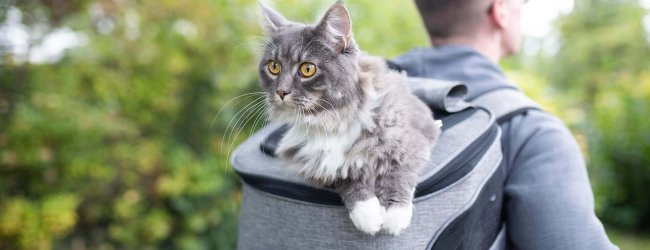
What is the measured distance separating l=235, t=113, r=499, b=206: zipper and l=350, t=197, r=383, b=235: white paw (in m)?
0.10

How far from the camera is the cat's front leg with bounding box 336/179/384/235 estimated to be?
1.26m

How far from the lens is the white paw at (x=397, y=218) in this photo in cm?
126

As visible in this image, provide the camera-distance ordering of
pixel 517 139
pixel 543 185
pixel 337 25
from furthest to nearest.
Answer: pixel 517 139, pixel 543 185, pixel 337 25

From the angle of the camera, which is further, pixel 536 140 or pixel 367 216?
pixel 536 140

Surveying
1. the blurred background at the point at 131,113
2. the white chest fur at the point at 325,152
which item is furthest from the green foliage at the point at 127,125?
the white chest fur at the point at 325,152

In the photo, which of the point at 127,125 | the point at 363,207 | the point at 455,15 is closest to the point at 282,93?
the point at 363,207

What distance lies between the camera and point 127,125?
11.6 feet

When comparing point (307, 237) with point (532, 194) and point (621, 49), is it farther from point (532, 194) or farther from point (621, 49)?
point (621, 49)

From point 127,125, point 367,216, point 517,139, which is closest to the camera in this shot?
point 367,216

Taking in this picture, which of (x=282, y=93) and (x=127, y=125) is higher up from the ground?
(x=282, y=93)

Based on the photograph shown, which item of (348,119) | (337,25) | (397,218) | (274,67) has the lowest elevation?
(397,218)

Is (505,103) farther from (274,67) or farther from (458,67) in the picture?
(274,67)

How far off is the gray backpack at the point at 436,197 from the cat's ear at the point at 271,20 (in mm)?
426

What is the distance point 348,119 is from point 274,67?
0.28m
